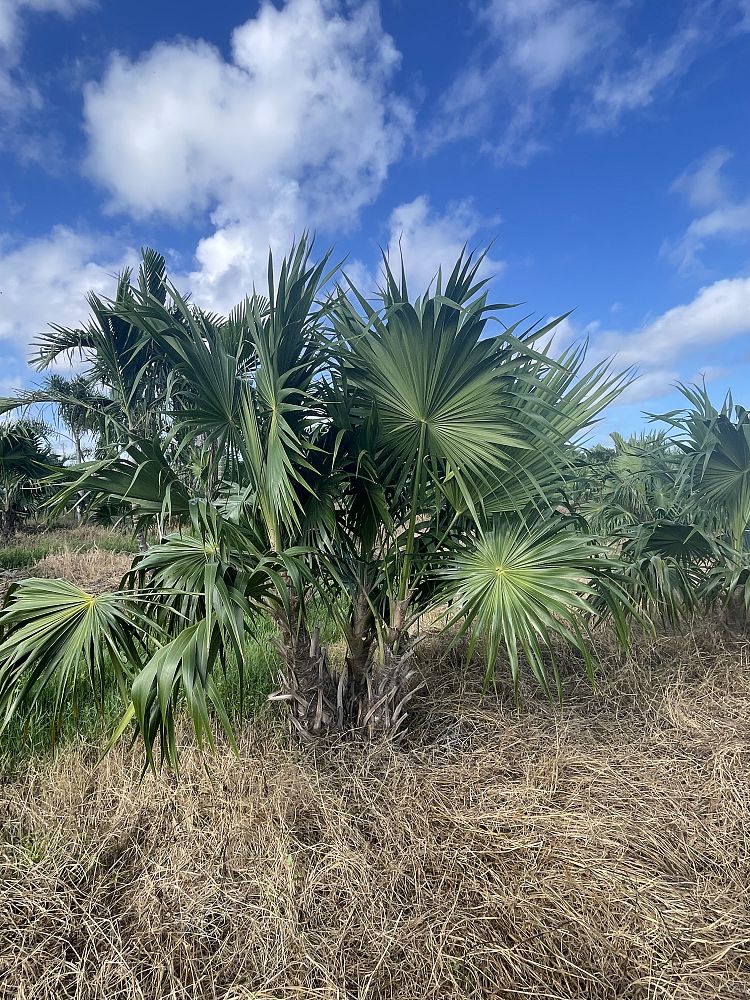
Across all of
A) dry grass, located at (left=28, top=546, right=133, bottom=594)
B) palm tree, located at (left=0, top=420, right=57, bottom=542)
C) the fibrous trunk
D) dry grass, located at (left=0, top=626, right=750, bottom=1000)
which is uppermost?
palm tree, located at (left=0, top=420, right=57, bottom=542)

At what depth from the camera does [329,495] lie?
95.7 inches

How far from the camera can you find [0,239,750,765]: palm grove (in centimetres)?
206

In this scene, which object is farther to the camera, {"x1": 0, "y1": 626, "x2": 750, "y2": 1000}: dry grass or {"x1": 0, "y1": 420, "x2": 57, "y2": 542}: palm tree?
{"x1": 0, "y1": 420, "x2": 57, "y2": 542}: palm tree

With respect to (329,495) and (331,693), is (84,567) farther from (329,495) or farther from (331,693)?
(329,495)

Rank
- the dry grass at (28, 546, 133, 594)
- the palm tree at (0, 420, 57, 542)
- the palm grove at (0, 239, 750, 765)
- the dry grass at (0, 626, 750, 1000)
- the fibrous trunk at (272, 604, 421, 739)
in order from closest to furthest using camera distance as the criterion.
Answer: the dry grass at (0, 626, 750, 1000) < the palm grove at (0, 239, 750, 765) < the fibrous trunk at (272, 604, 421, 739) < the dry grass at (28, 546, 133, 594) < the palm tree at (0, 420, 57, 542)

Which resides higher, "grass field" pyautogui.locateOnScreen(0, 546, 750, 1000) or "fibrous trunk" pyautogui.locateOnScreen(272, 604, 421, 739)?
"fibrous trunk" pyautogui.locateOnScreen(272, 604, 421, 739)

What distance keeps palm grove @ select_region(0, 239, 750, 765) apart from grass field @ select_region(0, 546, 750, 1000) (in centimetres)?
40

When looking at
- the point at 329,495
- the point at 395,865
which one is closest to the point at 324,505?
the point at 329,495

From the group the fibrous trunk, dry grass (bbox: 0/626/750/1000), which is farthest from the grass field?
the fibrous trunk

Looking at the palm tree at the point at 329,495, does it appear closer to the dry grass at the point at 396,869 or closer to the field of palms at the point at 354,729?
the field of palms at the point at 354,729

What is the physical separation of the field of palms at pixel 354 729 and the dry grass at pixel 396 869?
0.04 ft

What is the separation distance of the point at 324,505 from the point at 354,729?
1.29m

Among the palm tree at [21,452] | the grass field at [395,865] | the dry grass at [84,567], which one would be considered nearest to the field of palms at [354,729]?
the grass field at [395,865]

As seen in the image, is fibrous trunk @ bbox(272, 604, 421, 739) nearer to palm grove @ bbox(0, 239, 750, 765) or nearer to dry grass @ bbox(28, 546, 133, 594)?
palm grove @ bbox(0, 239, 750, 765)
